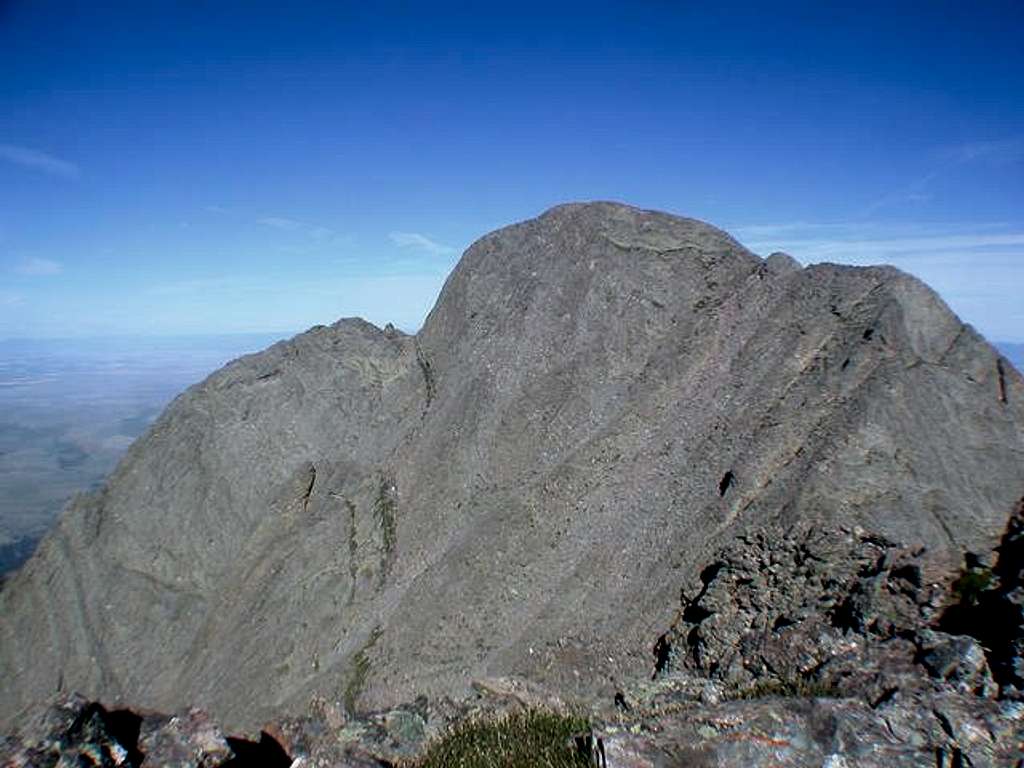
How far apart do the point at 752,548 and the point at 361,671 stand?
11.3 meters

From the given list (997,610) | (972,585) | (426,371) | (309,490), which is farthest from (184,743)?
(426,371)

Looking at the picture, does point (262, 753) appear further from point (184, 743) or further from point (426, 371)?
point (426, 371)

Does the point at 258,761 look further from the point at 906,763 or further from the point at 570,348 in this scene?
the point at 570,348

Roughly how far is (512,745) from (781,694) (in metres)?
3.92

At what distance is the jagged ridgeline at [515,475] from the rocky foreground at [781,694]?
159 cm

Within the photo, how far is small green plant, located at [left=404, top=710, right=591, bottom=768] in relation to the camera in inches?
359

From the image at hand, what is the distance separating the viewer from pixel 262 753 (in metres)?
11.7

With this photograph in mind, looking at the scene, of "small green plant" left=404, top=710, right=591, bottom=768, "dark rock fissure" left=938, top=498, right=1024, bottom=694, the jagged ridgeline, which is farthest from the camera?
the jagged ridgeline

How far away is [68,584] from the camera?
27734 millimetres

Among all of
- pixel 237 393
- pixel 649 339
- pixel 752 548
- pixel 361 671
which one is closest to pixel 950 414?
pixel 752 548

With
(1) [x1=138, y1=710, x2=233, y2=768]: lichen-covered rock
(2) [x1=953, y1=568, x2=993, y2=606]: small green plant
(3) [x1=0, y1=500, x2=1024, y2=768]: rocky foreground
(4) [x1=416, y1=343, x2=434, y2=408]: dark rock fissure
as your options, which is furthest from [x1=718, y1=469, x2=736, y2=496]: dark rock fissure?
(1) [x1=138, y1=710, x2=233, y2=768]: lichen-covered rock

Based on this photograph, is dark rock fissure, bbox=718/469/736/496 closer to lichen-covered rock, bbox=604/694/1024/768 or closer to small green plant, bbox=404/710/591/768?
small green plant, bbox=404/710/591/768

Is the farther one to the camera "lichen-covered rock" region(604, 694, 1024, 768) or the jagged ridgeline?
the jagged ridgeline

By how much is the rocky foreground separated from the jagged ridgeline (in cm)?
159
